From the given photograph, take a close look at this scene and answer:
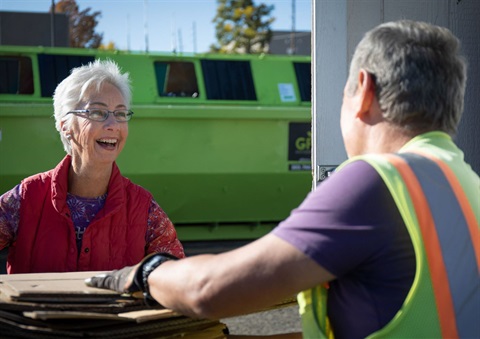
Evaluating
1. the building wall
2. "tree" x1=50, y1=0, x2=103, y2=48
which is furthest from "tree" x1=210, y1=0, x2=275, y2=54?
the building wall

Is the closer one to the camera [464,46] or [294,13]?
[464,46]

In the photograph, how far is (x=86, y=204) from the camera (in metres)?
3.40

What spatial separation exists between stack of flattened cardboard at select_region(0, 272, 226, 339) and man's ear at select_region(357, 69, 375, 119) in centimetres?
77

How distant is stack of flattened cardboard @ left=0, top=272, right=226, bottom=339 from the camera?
2246 mm

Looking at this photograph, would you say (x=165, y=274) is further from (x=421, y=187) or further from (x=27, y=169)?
(x=27, y=169)

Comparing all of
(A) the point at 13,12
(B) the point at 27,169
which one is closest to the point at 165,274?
(B) the point at 27,169

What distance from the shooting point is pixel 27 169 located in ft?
30.0

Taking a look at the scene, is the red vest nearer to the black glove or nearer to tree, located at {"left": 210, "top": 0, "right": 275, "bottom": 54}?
the black glove

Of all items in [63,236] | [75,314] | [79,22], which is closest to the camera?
[75,314]

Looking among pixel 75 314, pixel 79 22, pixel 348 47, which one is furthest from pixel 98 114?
pixel 79 22

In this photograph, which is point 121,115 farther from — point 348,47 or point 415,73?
point 415,73

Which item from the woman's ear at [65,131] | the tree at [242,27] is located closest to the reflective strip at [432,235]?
the woman's ear at [65,131]

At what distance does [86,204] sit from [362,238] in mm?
1773

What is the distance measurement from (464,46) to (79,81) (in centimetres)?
172
